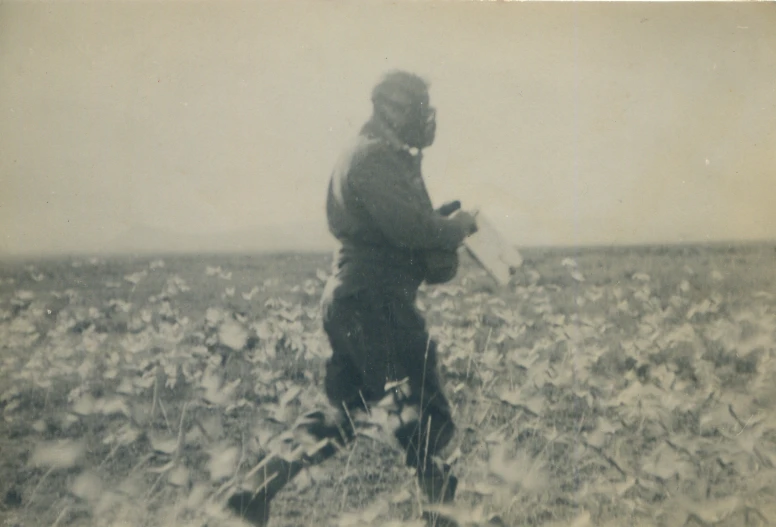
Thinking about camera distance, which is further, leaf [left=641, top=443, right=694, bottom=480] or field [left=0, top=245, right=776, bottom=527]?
leaf [left=641, top=443, right=694, bottom=480]

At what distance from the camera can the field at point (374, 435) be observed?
93.9 inches

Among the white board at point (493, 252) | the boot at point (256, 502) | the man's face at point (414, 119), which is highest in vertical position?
the man's face at point (414, 119)

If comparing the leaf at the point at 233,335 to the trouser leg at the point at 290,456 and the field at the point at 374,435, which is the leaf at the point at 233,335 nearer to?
the field at the point at 374,435

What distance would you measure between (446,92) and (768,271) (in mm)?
1511

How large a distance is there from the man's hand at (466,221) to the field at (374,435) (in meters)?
0.14

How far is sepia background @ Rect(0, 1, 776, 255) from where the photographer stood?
2.45 m

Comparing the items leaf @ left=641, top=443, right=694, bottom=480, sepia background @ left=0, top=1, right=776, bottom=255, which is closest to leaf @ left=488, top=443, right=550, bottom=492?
leaf @ left=641, top=443, right=694, bottom=480

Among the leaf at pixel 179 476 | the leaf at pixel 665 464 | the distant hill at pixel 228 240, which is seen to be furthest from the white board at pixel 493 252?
the leaf at pixel 179 476

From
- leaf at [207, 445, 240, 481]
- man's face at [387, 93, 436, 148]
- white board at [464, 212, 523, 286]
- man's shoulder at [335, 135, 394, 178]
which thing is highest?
man's face at [387, 93, 436, 148]

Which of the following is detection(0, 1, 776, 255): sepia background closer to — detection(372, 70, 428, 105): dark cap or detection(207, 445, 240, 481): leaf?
detection(372, 70, 428, 105): dark cap

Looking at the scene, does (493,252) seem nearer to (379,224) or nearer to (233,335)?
(379,224)

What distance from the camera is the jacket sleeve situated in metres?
2.43

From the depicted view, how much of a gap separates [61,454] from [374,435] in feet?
3.92

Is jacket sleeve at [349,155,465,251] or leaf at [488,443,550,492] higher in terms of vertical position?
jacket sleeve at [349,155,465,251]
